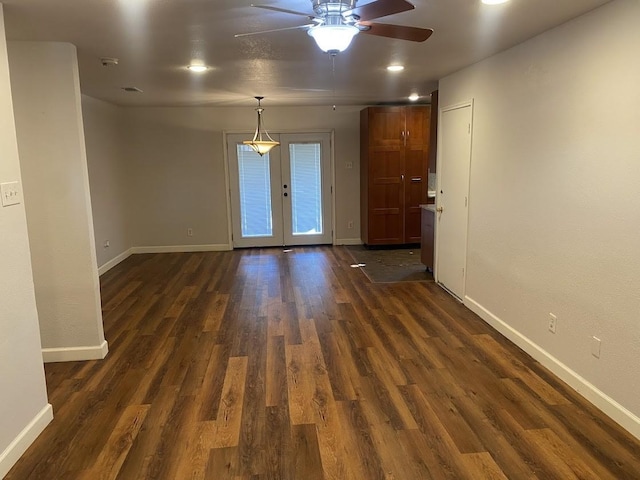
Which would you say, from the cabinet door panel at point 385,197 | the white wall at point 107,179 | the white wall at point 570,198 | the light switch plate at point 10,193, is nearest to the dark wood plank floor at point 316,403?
the white wall at point 570,198

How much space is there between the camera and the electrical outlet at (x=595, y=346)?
2705mm

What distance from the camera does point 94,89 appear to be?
5.28 m

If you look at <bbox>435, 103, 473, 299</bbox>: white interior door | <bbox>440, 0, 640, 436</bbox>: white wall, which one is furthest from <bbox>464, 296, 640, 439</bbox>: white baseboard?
<bbox>435, 103, 473, 299</bbox>: white interior door

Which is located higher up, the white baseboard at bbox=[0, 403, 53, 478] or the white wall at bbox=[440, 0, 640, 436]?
the white wall at bbox=[440, 0, 640, 436]

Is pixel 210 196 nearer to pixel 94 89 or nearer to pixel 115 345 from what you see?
pixel 94 89

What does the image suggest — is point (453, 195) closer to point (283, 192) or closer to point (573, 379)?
point (573, 379)

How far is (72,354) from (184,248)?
13.8 feet

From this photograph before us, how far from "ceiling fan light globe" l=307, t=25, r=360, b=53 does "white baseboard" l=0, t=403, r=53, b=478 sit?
8.07ft

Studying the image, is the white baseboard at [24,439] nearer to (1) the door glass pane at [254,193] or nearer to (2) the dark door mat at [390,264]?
(2) the dark door mat at [390,264]

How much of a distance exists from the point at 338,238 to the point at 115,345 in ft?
15.1

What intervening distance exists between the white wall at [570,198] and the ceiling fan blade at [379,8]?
134cm

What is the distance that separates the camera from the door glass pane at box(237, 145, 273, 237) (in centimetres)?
744

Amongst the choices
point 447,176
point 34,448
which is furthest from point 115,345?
point 447,176

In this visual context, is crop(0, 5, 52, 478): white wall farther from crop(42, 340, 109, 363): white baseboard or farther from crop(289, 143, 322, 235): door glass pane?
crop(289, 143, 322, 235): door glass pane
